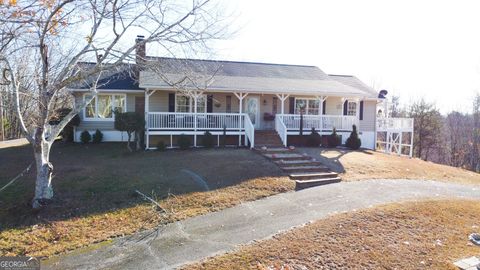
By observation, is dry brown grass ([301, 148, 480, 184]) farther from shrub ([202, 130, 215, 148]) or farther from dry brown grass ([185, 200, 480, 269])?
shrub ([202, 130, 215, 148])

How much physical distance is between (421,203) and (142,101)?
48.6 ft

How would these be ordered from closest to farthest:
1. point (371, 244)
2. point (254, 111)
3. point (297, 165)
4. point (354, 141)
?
point (371, 244)
point (297, 165)
point (354, 141)
point (254, 111)

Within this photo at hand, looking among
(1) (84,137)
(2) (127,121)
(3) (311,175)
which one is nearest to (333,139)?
(3) (311,175)

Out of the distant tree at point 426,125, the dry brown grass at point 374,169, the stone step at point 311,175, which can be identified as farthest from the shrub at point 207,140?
the distant tree at point 426,125

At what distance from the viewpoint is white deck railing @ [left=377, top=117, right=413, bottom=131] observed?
20391 mm

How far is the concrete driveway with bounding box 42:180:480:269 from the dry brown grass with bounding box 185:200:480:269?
1.61ft

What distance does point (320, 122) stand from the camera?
1730 centimetres

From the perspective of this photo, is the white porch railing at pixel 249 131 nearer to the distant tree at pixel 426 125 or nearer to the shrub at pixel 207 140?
the shrub at pixel 207 140

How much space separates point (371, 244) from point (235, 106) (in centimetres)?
Result: 1324

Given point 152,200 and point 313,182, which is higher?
point 313,182

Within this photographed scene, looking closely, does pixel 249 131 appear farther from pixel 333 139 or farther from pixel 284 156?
pixel 333 139

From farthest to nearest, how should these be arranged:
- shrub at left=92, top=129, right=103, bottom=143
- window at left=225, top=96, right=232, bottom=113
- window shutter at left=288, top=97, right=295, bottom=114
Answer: window shutter at left=288, top=97, right=295, bottom=114, window at left=225, top=96, right=232, bottom=113, shrub at left=92, top=129, right=103, bottom=143

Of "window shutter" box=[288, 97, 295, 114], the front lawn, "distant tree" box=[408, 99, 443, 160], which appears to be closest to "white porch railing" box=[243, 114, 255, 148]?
the front lawn

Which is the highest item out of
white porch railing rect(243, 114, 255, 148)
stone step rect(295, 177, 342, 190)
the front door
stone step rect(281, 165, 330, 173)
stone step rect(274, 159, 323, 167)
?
the front door
